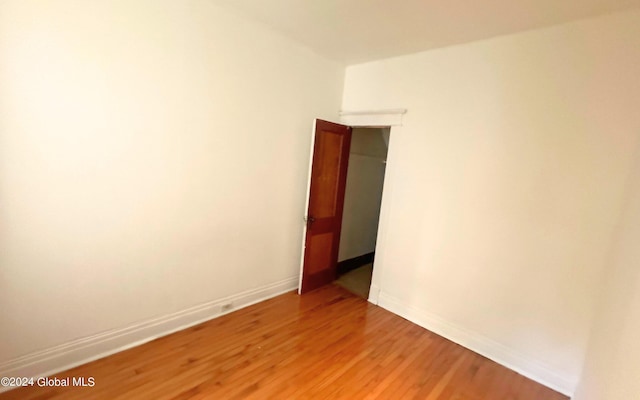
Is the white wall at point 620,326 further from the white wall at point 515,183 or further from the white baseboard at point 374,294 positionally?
the white baseboard at point 374,294

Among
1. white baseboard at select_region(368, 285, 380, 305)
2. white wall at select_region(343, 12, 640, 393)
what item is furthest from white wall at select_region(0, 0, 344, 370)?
white wall at select_region(343, 12, 640, 393)

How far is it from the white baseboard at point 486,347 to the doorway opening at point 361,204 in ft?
2.71

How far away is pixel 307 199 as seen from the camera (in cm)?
341

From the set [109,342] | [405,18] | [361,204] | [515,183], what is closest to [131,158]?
[109,342]

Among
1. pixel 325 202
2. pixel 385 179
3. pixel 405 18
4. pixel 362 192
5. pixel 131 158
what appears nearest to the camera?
pixel 131 158

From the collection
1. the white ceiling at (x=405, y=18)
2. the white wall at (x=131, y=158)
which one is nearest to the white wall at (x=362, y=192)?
the white wall at (x=131, y=158)

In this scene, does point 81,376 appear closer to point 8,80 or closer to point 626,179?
point 8,80

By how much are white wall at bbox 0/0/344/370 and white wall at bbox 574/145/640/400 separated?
275cm

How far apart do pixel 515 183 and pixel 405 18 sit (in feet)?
5.44

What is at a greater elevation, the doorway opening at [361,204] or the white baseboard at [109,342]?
the doorway opening at [361,204]

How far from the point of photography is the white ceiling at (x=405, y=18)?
2086 millimetres

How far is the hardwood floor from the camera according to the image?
200 cm

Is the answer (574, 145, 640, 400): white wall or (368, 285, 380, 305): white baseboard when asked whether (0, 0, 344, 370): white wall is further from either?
(574, 145, 640, 400): white wall

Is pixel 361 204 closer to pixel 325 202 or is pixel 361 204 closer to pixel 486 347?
pixel 325 202
